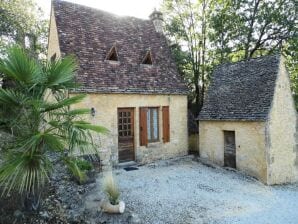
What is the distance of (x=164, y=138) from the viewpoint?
13555 millimetres

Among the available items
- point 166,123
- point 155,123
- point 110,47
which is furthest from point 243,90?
point 110,47

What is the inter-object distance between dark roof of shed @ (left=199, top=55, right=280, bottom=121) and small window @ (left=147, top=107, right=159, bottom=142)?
239 centimetres

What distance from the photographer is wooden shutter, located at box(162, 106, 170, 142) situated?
13555 millimetres

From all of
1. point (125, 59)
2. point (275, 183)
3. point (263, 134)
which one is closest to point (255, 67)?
point (263, 134)

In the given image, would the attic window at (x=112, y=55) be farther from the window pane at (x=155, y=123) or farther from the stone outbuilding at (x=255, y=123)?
the stone outbuilding at (x=255, y=123)

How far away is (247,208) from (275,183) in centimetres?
365

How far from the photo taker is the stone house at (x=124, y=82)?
11758mm

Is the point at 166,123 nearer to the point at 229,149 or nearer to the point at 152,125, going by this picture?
the point at 152,125

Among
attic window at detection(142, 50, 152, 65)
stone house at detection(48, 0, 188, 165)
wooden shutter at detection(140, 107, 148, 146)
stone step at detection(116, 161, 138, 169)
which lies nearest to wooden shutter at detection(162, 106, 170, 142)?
stone house at detection(48, 0, 188, 165)

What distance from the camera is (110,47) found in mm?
13156

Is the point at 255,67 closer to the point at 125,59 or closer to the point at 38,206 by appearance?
the point at 125,59

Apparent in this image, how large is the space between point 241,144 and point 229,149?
34.3 inches

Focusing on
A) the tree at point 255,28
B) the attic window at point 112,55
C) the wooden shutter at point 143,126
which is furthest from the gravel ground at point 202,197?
the tree at point 255,28

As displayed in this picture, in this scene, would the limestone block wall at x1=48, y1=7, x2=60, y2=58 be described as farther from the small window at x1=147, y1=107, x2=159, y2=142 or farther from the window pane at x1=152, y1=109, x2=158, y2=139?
the window pane at x1=152, y1=109, x2=158, y2=139
